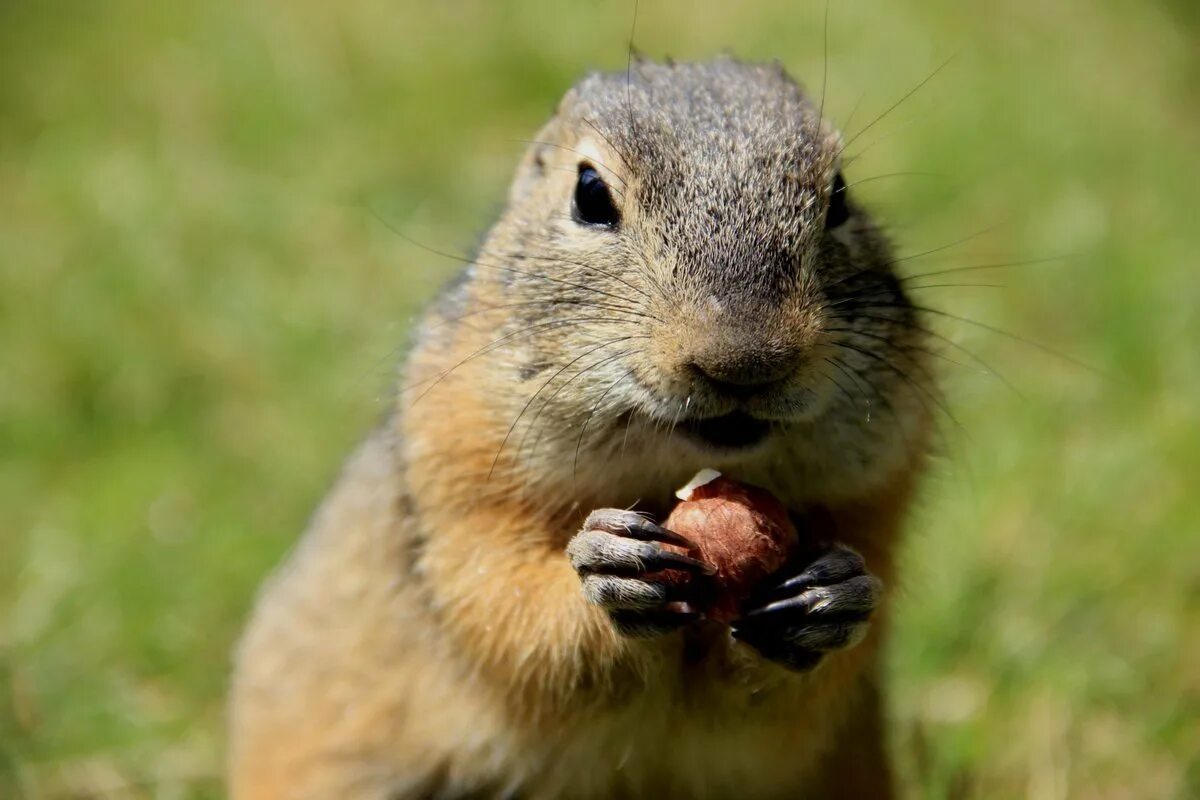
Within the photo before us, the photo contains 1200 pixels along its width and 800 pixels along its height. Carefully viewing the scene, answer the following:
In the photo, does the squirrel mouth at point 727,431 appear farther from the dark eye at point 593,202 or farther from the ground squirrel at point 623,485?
the dark eye at point 593,202

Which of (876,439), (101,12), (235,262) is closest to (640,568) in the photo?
(876,439)

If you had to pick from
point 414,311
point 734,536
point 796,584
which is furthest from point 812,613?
point 414,311

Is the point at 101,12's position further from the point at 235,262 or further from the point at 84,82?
the point at 235,262

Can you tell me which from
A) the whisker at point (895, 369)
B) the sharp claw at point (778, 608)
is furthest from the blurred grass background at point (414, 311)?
the sharp claw at point (778, 608)

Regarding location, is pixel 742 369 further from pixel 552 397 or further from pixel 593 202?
pixel 593 202

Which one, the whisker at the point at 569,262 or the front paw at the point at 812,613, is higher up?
the whisker at the point at 569,262

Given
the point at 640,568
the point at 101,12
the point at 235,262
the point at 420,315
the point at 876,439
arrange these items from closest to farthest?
the point at 640,568
the point at 876,439
the point at 420,315
the point at 235,262
the point at 101,12
